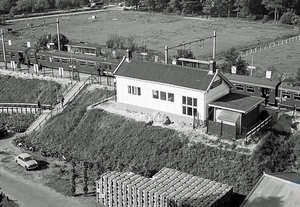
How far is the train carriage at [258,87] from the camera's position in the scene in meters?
40.7

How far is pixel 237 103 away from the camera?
34.0 metres

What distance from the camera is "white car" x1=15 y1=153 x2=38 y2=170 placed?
35.2 m

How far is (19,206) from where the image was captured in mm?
29797

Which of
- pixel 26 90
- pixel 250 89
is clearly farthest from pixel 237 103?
pixel 26 90

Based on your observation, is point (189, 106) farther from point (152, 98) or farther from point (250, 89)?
point (250, 89)

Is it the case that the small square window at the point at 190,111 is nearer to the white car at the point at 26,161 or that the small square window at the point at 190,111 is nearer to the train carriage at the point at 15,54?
the white car at the point at 26,161

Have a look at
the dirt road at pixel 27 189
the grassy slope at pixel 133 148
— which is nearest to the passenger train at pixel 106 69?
the grassy slope at pixel 133 148

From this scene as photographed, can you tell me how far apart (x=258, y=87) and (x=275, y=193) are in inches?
725


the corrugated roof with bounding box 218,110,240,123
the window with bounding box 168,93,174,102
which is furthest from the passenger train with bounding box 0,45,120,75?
the corrugated roof with bounding box 218,110,240,123

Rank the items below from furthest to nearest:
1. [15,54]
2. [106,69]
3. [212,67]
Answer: [15,54] → [106,69] → [212,67]

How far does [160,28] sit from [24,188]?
80598mm

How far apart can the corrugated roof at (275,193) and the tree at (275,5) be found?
300 feet

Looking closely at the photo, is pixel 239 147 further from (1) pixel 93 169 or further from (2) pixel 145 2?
(2) pixel 145 2

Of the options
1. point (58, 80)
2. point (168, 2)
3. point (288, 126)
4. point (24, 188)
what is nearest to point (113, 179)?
point (24, 188)
